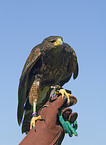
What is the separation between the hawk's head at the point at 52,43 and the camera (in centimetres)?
635

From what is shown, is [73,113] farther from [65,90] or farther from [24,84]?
[24,84]

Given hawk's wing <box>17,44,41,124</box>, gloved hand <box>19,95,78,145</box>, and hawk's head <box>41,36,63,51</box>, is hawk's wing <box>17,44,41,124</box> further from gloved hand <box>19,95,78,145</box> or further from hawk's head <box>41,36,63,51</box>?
gloved hand <box>19,95,78,145</box>

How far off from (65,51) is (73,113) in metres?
1.47

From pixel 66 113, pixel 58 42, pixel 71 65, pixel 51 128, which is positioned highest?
pixel 58 42

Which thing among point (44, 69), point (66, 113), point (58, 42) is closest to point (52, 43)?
point (58, 42)

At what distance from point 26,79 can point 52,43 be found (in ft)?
3.09

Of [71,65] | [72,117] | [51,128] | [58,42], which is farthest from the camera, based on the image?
[71,65]

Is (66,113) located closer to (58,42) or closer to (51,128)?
(51,128)

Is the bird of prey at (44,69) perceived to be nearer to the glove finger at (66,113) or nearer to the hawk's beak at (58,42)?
the hawk's beak at (58,42)

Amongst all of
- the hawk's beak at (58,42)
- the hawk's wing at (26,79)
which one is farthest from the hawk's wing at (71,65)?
the hawk's wing at (26,79)

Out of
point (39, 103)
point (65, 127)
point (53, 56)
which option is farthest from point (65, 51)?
point (65, 127)

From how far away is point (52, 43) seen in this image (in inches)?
253

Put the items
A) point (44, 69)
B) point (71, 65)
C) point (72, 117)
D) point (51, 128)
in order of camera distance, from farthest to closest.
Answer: point (71, 65) < point (44, 69) < point (72, 117) < point (51, 128)

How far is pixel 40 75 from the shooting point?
6.52 metres
